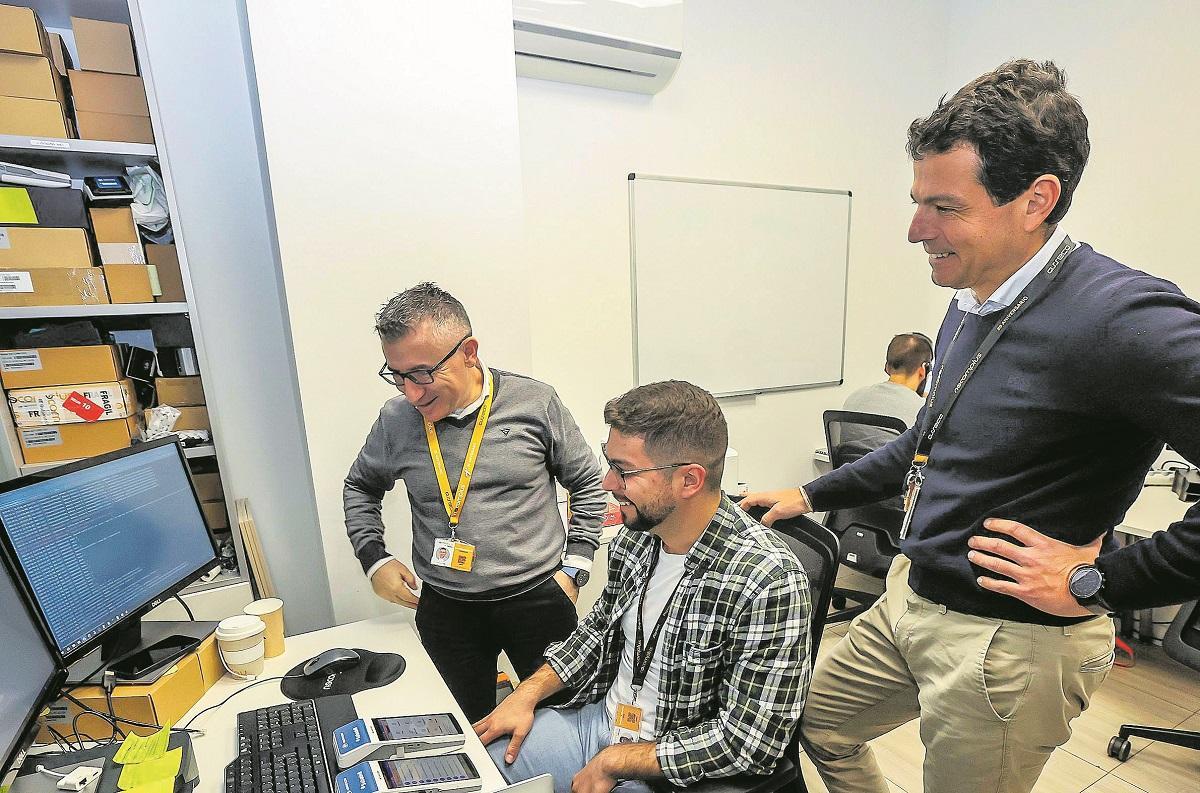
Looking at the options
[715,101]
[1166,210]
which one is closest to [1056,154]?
[715,101]

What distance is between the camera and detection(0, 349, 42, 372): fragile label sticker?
1648 millimetres

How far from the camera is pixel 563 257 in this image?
9.20ft

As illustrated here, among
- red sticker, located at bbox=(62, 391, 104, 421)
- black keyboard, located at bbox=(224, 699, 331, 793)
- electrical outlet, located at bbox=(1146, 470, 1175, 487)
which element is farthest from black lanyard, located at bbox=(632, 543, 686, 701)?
electrical outlet, located at bbox=(1146, 470, 1175, 487)

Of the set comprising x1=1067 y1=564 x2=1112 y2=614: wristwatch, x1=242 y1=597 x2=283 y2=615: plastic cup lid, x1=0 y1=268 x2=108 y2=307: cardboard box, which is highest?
x1=0 y1=268 x2=108 y2=307: cardboard box

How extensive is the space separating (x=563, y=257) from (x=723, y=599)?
198cm

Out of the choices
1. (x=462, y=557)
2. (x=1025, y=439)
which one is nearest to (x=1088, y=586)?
(x=1025, y=439)

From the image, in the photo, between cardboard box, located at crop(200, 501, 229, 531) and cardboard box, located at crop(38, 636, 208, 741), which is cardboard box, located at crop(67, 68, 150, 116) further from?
cardboard box, located at crop(38, 636, 208, 741)

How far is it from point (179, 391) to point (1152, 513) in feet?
12.1

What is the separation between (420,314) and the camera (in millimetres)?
1567

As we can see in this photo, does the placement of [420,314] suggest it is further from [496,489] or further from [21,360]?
[21,360]

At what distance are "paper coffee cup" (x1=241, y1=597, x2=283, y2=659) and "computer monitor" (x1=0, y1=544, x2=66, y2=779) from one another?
16.8 inches

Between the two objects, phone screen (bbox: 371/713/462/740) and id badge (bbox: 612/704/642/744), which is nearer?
phone screen (bbox: 371/713/462/740)

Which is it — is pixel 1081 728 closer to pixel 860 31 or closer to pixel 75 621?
pixel 75 621

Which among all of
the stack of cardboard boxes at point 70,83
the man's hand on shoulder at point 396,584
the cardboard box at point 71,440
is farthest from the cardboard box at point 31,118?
the man's hand on shoulder at point 396,584
